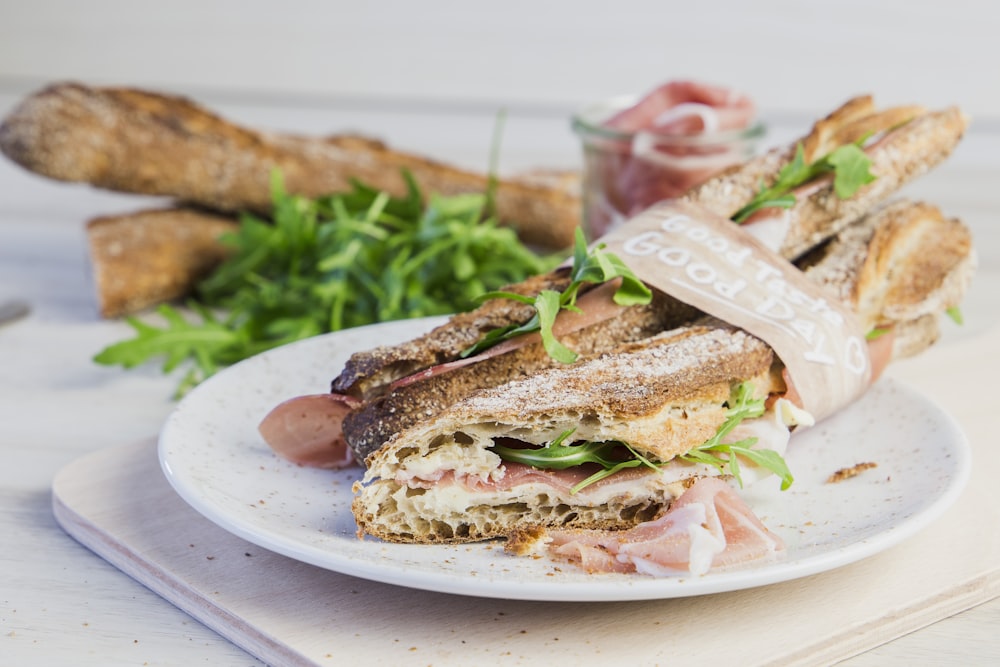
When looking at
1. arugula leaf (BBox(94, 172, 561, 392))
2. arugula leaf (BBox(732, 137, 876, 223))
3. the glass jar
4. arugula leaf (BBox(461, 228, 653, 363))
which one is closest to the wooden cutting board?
arugula leaf (BBox(461, 228, 653, 363))

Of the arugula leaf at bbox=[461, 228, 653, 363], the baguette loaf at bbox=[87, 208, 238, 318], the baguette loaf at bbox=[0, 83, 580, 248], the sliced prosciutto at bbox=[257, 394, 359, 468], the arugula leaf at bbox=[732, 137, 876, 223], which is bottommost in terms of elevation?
the baguette loaf at bbox=[87, 208, 238, 318]

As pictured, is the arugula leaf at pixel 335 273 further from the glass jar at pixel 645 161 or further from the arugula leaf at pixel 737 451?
the arugula leaf at pixel 737 451

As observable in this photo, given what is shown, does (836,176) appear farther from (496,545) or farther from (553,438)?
(496,545)

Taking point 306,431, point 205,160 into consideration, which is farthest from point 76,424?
point 205,160

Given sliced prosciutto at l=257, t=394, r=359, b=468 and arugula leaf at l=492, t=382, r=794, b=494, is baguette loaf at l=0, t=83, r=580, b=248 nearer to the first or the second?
sliced prosciutto at l=257, t=394, r=359, b=468

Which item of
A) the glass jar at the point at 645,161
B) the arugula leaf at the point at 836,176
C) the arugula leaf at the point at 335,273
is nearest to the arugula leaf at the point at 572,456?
the arugula leaf at the point at 836,176

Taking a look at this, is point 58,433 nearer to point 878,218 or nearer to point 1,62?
point 878,218
